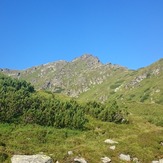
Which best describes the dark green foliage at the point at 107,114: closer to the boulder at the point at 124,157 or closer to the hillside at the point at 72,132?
the hillside at the point at 72,132

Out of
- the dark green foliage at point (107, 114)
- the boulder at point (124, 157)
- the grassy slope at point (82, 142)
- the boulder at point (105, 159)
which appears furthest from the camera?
the dark green foliage at point (107, 114)

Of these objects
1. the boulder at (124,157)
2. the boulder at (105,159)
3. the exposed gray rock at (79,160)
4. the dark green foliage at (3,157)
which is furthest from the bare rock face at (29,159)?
the boulder at (124,157)

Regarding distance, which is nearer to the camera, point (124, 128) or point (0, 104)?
point (0, 104)

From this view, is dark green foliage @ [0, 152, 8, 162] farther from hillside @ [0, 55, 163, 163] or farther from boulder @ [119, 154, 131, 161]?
boulder @ [119, 154, 131, 161]

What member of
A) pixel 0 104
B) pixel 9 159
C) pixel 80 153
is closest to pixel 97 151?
pixel 80 153

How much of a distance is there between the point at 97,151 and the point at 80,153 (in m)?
2.71

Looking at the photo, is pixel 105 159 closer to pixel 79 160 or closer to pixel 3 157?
pixel 79 160

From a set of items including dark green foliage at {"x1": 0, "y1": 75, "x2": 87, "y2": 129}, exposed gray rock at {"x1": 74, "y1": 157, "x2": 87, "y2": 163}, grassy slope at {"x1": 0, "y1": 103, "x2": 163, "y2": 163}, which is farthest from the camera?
dark green foliage at {"x1": 0, "y1": 75, "x2": 87, "y2": 129}

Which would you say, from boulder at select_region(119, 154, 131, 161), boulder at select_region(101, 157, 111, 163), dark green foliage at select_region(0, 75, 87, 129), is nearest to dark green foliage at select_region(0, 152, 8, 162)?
boulder at select_region(101, 157, 111, 163)

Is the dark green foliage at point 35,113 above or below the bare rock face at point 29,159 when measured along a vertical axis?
above

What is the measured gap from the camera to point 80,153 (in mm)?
36125

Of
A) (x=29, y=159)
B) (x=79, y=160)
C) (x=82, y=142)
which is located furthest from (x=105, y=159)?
(x=82, y=142)

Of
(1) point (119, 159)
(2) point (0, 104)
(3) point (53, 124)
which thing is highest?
(2) point (0, 104)

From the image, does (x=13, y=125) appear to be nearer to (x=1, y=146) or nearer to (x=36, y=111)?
(x=36, y=111)
